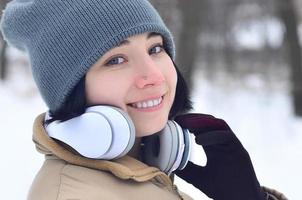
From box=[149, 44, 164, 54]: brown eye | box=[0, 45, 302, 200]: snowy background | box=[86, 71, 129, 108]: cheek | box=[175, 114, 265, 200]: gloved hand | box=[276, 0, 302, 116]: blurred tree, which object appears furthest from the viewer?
box=[276, 0, 302, 116]: blurred tree

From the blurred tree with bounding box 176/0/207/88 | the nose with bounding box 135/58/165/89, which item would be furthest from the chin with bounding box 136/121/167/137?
the blurred tree with bounding box 176/0/207/88

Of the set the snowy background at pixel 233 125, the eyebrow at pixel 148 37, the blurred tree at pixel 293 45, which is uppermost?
the eyebrow at pixel 148 37

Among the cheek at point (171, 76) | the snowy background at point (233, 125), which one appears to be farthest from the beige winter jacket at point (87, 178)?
the snowy background at point (233, 125)

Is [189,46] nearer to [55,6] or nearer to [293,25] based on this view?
[293,25]

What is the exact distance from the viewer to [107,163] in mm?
1426

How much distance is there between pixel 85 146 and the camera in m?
1.41

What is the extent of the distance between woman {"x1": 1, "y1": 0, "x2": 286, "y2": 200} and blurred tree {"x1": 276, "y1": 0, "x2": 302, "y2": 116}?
24.8 ft

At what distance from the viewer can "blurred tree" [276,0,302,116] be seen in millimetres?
8906

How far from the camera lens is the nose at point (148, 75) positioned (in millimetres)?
1487

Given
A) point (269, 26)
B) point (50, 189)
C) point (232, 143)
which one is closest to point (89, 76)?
point (50, 189)

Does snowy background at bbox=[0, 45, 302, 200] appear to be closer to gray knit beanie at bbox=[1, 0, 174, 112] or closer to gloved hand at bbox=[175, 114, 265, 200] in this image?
gloved hand at bbox=[175, 114, 265, 200]

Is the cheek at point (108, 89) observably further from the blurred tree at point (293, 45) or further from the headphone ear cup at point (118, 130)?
the blurred tree at point (293, 45)

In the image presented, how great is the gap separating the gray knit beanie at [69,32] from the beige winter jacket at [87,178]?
142 millimetres

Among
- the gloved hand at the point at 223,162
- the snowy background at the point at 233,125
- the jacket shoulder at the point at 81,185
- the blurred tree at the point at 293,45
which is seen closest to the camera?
the jacket shoulder at the point at 81,185
